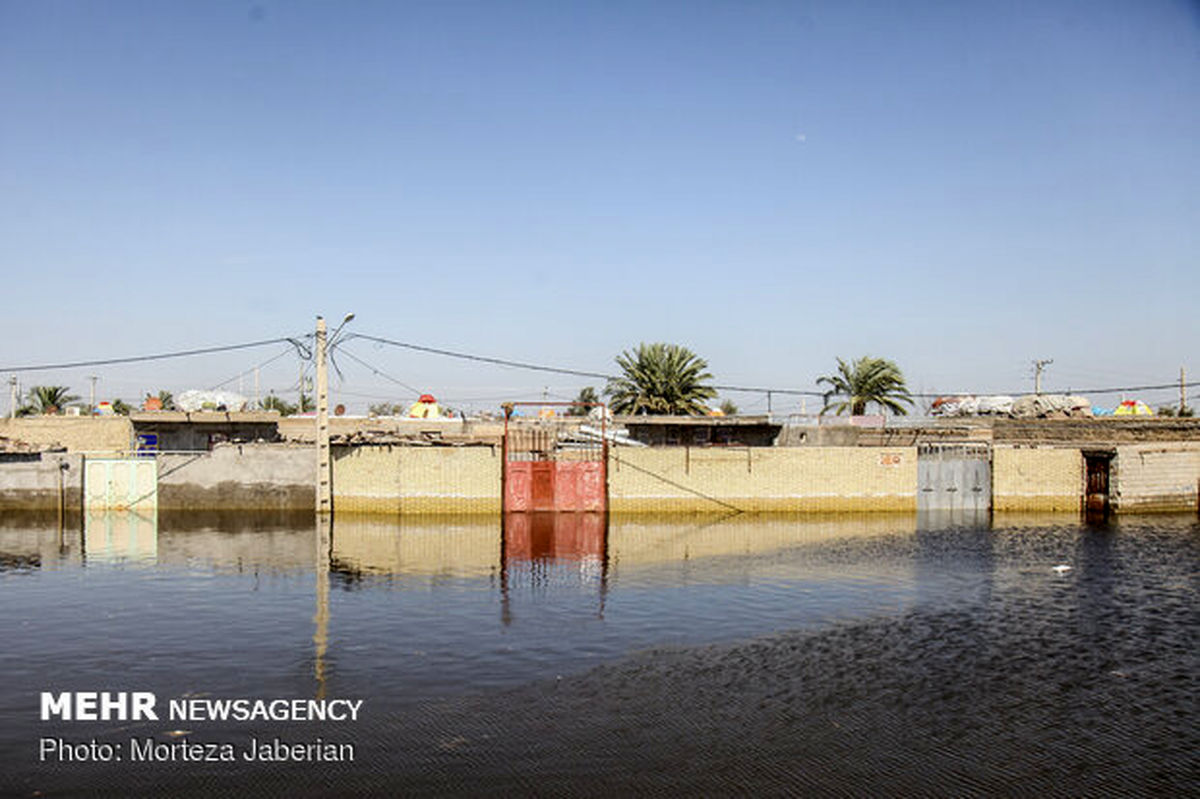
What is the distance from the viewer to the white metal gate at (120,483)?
32.7 meters

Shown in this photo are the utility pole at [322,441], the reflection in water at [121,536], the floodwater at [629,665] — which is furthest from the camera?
the utility pole at [322,441]

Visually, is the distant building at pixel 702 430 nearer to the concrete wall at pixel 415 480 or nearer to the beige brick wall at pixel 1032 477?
the concrete wall at pixel 415 480

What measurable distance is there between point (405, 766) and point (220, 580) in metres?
12.8

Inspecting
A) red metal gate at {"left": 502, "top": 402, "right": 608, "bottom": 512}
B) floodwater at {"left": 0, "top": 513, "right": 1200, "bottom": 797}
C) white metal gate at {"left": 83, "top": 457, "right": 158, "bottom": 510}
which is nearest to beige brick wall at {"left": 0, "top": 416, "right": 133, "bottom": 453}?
white metal gate at {"left": 83, "top": 457, "right": 158, "bottom": 510}

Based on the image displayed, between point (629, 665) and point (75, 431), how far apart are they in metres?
34.1

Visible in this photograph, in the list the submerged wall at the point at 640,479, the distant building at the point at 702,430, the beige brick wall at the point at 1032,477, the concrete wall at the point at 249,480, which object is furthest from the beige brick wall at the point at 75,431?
the beige brick wall at the point at 1032,477

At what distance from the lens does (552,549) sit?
25.3m

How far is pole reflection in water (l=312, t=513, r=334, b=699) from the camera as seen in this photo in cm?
1272

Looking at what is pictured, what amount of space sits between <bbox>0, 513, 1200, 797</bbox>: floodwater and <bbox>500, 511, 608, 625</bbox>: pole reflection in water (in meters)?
0.21

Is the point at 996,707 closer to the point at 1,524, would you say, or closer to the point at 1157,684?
the point at 1157,684

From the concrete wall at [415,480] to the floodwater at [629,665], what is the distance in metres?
7.30

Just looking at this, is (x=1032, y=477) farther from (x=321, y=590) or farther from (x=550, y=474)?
(x=321, y=590)

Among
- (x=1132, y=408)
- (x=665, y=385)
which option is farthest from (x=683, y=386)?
(x=1132, y=408)

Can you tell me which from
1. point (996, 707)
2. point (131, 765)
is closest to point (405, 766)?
point (131, 765)
